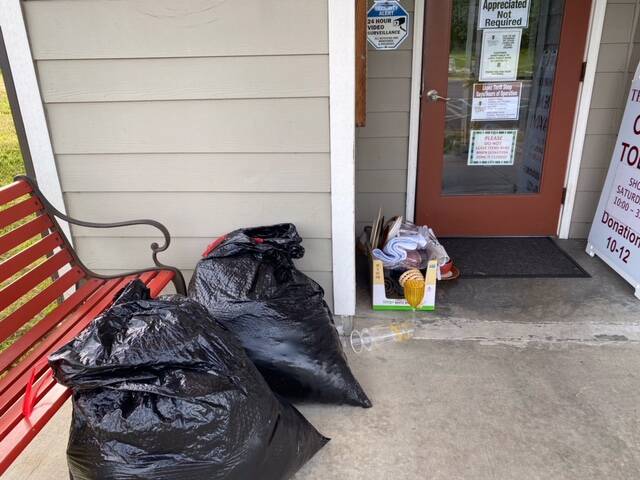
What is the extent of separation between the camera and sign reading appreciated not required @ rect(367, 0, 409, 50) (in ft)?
9.63

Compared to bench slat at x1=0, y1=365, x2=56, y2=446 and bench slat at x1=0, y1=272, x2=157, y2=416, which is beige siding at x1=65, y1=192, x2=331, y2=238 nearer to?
bench slat at x1=0, y1=272, x2=157, y2=416

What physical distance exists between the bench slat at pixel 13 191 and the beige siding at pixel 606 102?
3.13 metres

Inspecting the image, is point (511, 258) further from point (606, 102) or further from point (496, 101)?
point (606, 102)

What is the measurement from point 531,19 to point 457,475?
103 inches

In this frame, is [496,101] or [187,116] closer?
[187,116]

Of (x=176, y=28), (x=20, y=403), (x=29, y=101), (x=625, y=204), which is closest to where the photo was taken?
(x=20, y=403)

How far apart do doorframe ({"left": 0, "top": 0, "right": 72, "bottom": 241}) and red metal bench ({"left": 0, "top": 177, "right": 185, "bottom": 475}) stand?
252mm

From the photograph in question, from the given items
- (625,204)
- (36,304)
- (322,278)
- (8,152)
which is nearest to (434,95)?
(625,204)

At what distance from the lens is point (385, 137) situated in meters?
3.23

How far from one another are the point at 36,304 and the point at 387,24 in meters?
2.35

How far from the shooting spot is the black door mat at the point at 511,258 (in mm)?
3014

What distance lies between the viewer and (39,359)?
159 centimetres

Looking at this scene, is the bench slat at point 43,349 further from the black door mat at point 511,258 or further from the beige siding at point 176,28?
the black door mat at point 511,258

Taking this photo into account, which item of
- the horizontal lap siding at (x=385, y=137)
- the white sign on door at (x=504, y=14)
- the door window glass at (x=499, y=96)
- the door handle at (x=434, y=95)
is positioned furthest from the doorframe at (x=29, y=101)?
the white sign on door at (x=504, y=14)
